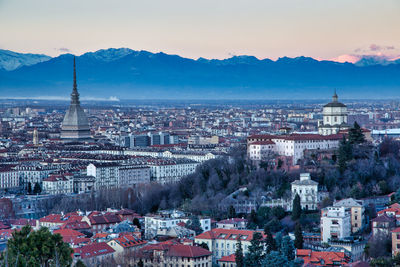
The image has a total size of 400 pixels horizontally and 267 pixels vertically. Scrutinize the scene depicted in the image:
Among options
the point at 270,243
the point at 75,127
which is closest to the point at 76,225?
the point at 270,243

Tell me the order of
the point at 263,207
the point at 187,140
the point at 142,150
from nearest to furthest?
the point at 263,207 < the point at 142,150 < the point at 187,140

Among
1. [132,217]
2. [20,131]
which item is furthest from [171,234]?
[20,131]

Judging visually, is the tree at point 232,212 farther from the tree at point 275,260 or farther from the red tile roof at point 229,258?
the tree at point 275,260

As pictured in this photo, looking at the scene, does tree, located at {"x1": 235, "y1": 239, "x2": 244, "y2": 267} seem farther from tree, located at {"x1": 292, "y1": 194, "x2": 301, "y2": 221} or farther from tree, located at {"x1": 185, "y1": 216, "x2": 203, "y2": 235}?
tree, located at {"x1": 292, "y1": 194, "x2": 301, "y2": 221}

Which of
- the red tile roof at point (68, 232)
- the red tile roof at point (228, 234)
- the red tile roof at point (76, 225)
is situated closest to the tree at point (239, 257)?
the red tile roof at point (228, 234)

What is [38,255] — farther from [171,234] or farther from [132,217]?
[132,217]

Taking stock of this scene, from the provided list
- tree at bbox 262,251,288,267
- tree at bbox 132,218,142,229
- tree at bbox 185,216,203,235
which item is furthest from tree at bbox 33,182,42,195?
tree at bbox 262,251,288,267
